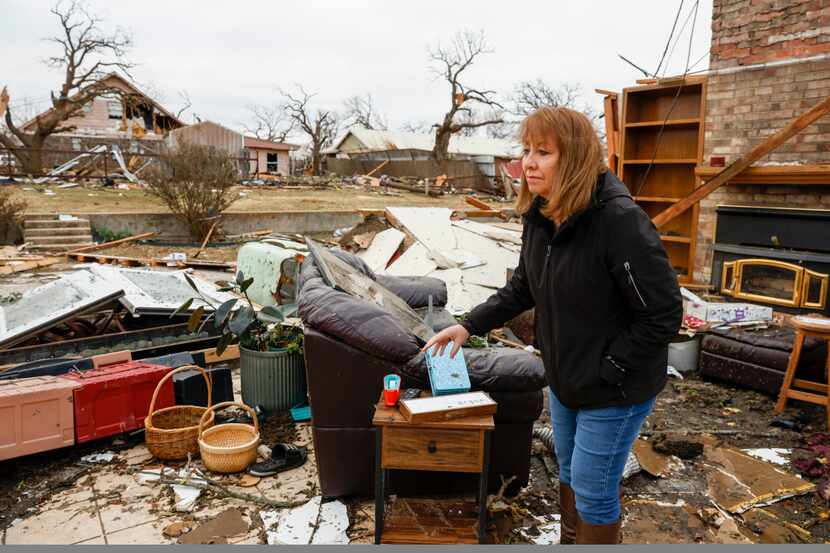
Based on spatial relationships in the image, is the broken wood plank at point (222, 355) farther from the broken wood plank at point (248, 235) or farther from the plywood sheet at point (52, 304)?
the broken wood plank at point (248, 235)

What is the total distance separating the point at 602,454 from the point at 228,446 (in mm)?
2426

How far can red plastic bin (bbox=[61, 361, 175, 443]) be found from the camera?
3.52 metres

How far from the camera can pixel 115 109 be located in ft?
104

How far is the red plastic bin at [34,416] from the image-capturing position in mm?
3219

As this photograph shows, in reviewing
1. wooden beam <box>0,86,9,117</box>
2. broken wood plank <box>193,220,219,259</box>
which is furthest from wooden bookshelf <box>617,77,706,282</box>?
wooden beam <box>0,86,9,117</box>

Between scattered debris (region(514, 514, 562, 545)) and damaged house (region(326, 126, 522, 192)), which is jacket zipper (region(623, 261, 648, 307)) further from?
damaged house (region(326, 126, 522, 192))

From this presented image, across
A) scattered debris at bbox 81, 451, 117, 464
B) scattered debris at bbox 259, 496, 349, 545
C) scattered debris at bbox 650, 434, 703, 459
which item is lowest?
scattered debris at bbox 81, 451, 117, 464

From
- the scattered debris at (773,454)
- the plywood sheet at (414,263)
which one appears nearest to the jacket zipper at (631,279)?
the scattered debris at (773,454)

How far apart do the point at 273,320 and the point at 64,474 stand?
163 cm

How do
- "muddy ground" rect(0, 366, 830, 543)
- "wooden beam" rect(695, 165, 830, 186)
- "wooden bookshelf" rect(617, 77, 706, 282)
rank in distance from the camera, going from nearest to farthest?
"muddy ground" rect(0, 366, 830, 543)
"wooden beam" rect(695, 165, 830, 186)
"wooden bookshelf" rect(617, 77, 706, 282)

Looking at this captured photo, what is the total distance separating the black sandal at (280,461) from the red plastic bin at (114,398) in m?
0.90

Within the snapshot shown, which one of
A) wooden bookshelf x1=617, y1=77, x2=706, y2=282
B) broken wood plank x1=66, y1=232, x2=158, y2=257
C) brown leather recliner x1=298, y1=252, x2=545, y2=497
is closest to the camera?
brown leather recliner x1=298, y1=252, x2=545, y2=497

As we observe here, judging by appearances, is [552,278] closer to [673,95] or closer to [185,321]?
[185,321]

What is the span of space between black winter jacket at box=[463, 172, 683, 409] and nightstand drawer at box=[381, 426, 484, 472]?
70 centimetres
